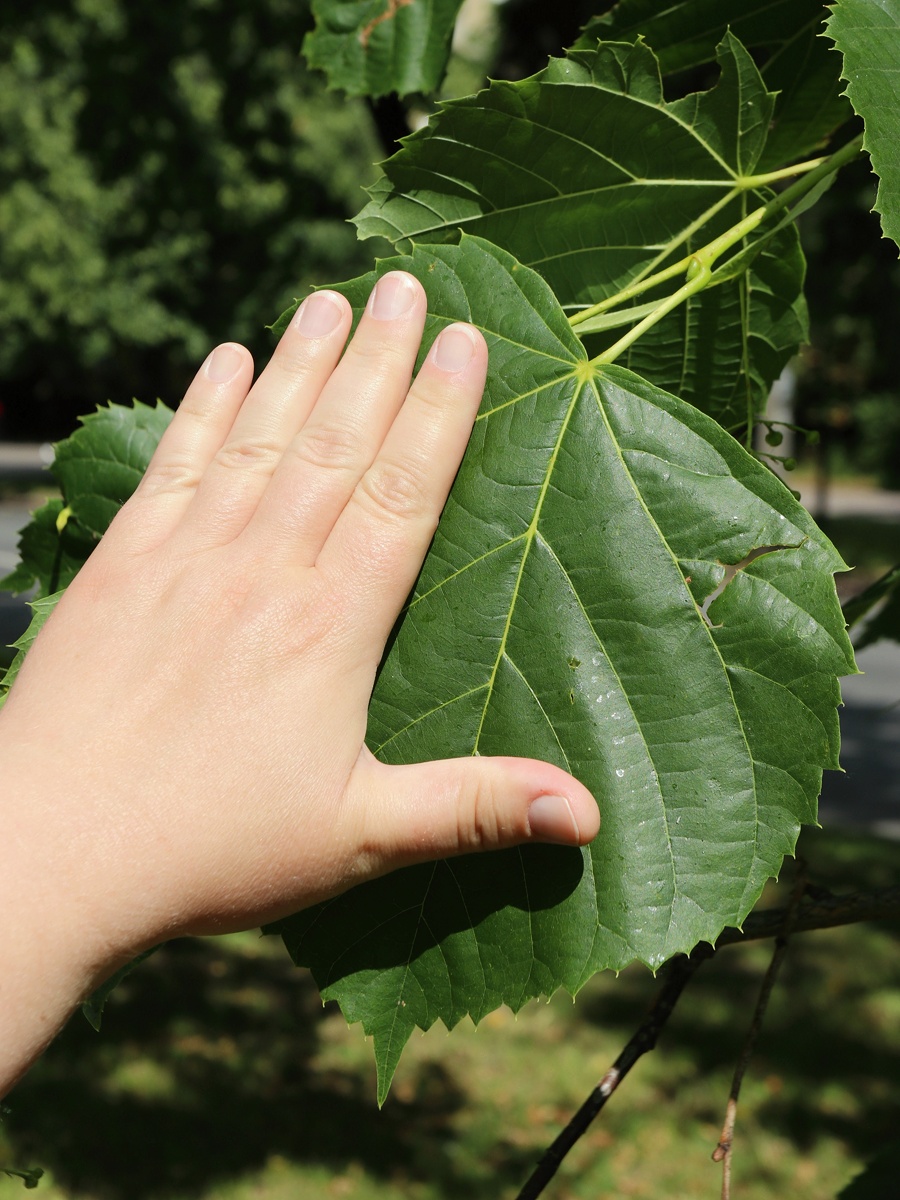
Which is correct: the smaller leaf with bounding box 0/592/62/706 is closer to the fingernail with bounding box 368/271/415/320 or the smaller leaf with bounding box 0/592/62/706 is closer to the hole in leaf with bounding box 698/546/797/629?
the fingernail with bounding box 368/271/415/320

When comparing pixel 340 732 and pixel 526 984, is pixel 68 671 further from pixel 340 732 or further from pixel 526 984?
pixel 526 984

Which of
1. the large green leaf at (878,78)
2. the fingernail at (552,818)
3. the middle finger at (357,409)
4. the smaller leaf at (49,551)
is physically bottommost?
the fingernail at (552,818)

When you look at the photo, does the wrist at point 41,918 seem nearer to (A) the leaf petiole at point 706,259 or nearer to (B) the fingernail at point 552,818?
(B) the fingernail at point 552,818

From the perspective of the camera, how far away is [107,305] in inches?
977

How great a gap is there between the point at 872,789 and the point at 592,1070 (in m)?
5.11

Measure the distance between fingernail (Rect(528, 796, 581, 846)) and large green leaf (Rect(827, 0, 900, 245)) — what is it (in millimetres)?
642

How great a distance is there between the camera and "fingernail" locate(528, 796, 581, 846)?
1.10 metres

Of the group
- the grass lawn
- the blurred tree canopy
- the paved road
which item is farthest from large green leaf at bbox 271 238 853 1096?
the paved road

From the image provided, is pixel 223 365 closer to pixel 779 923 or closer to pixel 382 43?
pixel 779 923

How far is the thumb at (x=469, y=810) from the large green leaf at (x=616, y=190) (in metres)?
0.65

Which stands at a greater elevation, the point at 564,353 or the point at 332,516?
the point at 564,353

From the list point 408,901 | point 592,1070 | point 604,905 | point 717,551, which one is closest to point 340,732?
point 408,901

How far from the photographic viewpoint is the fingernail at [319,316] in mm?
1250

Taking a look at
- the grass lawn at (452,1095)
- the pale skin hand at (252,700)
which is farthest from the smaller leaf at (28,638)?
the grass lawn at (452,1095)
